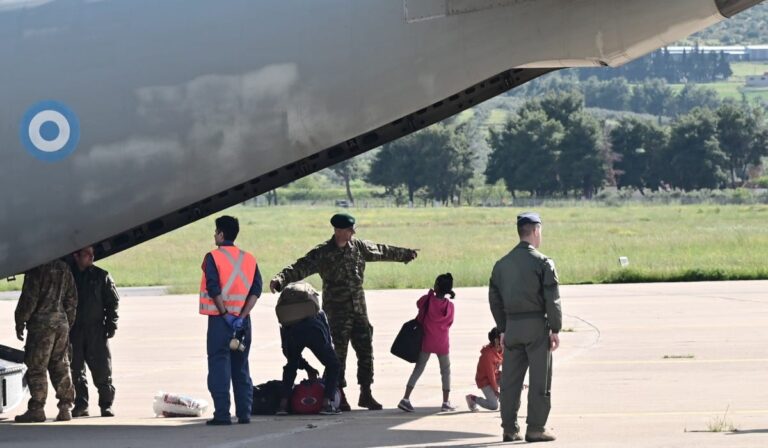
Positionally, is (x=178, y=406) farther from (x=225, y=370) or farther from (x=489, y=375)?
(x=489, y=375)

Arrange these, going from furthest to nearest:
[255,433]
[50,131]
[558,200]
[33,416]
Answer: [558,200] → [33,416] → [255,433] → [50,131]

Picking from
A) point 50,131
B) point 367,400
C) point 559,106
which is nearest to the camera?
point 50,131

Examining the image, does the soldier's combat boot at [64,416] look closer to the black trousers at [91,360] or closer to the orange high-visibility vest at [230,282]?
the black trousers at [91,360]

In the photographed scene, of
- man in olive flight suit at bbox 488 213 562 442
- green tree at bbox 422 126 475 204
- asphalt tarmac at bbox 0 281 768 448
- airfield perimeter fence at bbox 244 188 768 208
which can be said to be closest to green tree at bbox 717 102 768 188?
airfield perimeter fence at bbox 244 188 768 208

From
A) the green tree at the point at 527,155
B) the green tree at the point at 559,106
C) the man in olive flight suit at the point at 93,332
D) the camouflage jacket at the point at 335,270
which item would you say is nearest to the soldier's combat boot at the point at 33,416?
the man in olive flight suit at the point at 93,332

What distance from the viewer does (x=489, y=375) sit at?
46.7 feet

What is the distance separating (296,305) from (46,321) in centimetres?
247

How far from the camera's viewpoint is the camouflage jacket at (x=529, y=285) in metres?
11.8

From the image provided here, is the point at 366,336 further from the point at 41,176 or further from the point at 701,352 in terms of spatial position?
the point at 701,352

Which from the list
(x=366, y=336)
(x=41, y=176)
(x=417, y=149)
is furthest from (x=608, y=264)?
(x=417, y=149)

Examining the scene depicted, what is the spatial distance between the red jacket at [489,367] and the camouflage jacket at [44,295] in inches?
167

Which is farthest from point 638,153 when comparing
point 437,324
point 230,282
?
point 230,282

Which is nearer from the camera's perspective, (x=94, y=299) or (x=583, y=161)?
(x=94, y=299)

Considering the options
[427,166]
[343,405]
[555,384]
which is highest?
[427,166]
